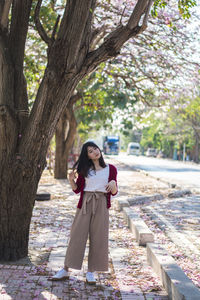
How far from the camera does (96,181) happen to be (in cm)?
490

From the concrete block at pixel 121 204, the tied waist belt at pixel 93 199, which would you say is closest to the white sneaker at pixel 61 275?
the tied waist belt at pixel 93 199

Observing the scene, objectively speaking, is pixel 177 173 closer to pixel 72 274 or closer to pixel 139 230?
pixel 139 230

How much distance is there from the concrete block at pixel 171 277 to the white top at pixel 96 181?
44.1 inches

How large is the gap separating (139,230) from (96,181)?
246 centimetres

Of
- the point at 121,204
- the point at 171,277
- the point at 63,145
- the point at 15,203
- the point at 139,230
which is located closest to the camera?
the point at 171,277

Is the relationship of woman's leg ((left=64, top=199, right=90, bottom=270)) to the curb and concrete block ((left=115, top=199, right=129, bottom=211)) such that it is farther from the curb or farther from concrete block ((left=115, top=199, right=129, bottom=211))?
concrete block ((left=115, top=199, right=129, bottom=211))

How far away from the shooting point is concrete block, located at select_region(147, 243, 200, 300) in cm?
400

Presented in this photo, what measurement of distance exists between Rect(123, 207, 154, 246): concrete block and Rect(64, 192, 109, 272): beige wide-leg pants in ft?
6.74

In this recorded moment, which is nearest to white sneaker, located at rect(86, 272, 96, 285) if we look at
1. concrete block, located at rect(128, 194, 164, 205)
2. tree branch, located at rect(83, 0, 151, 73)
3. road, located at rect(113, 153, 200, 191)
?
tree branch, located at rect(83, 0, 151, 73)

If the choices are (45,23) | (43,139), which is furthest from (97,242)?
(45,23)

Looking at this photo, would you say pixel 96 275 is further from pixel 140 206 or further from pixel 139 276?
pixel 140 206

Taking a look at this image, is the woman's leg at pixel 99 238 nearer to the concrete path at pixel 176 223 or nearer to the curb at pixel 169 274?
the curb at pixel 169 274

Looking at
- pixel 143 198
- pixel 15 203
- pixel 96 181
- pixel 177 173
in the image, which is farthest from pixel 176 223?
pixel 177 173

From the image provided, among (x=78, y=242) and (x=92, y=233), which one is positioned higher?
(x=92, y=233)
